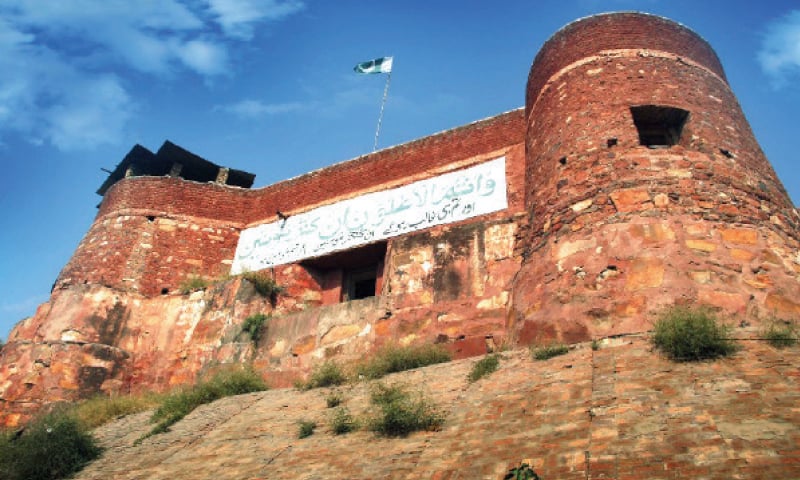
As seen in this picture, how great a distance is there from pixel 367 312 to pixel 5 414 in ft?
23.1

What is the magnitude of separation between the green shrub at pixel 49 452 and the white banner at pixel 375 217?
19.2 ft

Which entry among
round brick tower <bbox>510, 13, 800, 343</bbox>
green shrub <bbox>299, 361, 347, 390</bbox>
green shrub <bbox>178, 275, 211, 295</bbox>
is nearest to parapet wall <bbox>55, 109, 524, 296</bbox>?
green shrub <bbox>178, 275, 211, 295</bbox>

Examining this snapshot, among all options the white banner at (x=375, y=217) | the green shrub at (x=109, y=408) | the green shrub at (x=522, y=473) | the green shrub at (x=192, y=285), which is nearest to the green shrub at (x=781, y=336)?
the green shrub at (x=522, y=473)

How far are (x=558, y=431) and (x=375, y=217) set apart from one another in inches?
315

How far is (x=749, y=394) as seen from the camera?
490 cm

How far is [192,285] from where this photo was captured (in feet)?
43.7

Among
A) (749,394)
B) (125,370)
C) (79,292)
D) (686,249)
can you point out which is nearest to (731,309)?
(686,249)

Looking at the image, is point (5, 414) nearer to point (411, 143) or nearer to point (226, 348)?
point (226, 348)

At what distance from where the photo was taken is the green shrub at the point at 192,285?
13.2 m

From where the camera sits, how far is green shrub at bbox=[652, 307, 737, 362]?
577cm

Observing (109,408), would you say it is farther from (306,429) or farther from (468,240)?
(468,240)

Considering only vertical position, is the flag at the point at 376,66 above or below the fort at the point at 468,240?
above

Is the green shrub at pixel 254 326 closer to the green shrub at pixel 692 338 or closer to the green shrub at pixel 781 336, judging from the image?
the green shrub at pixel 692 338

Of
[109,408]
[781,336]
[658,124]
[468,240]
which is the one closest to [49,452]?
[109,408]
